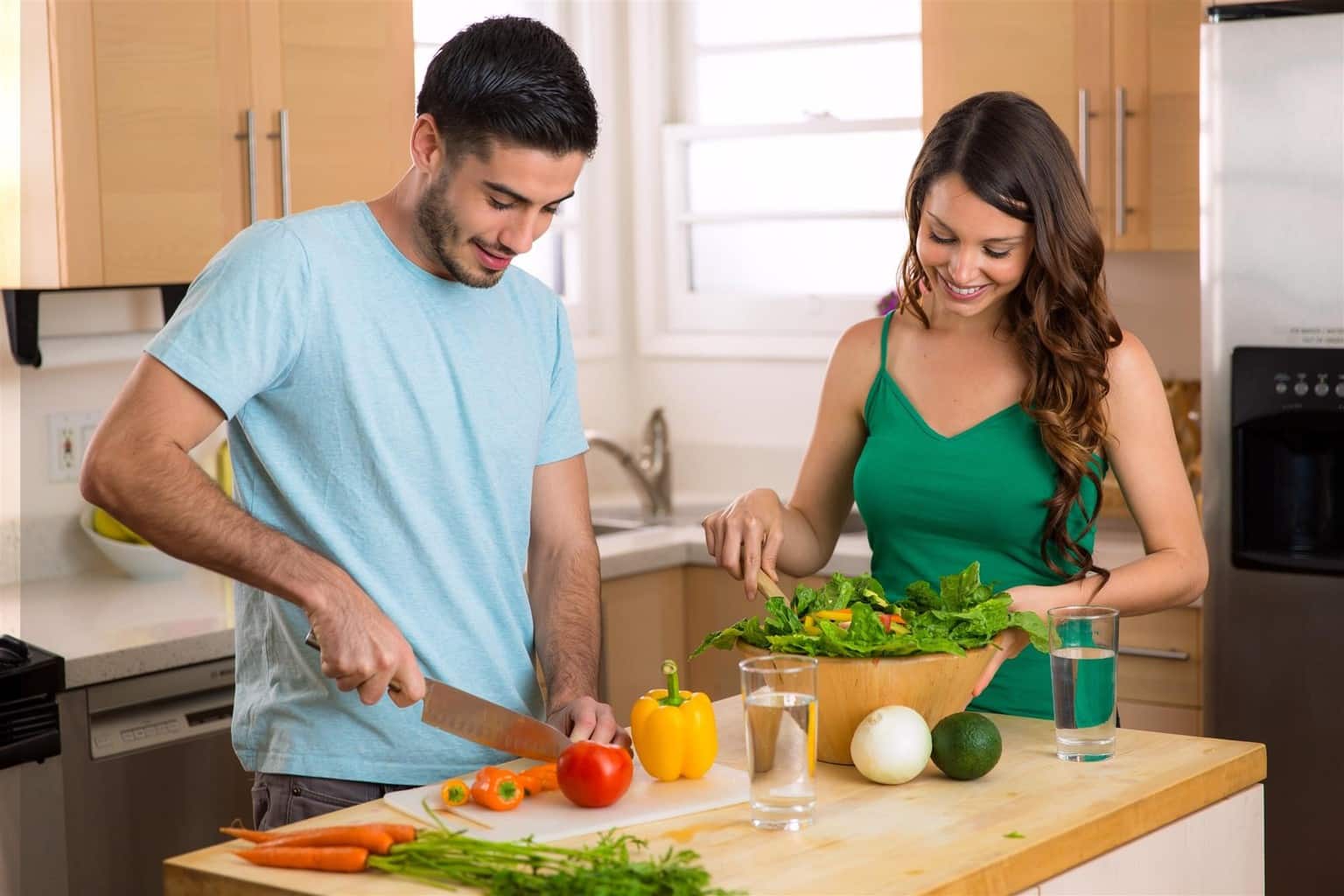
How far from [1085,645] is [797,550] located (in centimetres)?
56

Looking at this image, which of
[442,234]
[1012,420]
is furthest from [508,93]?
[1012,420]

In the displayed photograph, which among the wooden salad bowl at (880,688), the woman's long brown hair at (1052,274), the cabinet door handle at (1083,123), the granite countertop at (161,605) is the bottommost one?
the granite countertop at (161,605)

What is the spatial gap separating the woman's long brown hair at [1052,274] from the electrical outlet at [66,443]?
1993mm

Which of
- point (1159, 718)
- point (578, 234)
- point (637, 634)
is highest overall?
point (578, 234)

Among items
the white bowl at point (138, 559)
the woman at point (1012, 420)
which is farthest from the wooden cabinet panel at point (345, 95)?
the woman at point (1012, 420)

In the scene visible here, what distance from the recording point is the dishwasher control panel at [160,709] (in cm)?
277

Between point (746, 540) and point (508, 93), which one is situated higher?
point (508, 93)

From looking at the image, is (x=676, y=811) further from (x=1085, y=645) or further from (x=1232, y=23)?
(x=1232, y=23)

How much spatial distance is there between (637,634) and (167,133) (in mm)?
1424

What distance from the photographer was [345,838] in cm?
156

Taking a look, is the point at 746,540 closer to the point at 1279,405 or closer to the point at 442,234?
the point at 442,234

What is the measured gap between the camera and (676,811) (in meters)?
1.70

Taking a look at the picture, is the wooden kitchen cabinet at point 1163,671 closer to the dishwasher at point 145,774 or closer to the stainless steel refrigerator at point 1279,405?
the stainless steel refrigerator at point 1279,405

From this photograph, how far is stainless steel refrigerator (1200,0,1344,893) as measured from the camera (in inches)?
118
